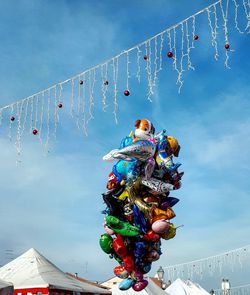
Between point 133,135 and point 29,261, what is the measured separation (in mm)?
6413

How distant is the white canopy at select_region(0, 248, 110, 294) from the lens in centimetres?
954

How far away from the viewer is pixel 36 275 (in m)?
9.89

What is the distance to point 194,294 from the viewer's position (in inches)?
667

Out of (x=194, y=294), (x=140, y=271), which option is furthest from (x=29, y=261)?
(x=194, y=294)

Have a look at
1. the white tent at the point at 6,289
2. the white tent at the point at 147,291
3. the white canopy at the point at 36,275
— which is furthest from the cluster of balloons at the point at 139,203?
the white tent at the point at 147,291

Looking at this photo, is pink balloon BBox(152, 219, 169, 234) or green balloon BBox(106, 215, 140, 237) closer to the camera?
pink balloon BBox(152, 219, 169, 234)

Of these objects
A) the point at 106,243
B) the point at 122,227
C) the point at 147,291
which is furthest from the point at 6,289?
the point at 147,291

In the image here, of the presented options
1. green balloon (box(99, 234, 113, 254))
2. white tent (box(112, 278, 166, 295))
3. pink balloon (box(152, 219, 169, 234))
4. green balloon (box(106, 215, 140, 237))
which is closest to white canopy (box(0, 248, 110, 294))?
white tent (box(112, 278, 166, 295))

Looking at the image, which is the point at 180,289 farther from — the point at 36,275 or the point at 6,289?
the point at 6,289

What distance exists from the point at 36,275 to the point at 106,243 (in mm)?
5214

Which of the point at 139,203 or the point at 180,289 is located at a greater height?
the point at 180,289

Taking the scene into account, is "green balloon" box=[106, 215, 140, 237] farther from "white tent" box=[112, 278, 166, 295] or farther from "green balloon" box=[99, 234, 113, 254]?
"white tent" box=[112, 278, 166, 295]

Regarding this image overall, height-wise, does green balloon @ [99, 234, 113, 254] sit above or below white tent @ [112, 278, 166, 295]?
below

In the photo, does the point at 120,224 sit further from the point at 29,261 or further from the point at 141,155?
the point at 29,261
